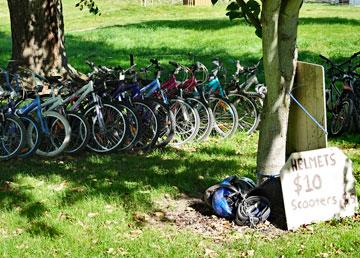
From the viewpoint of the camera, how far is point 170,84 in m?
9.03

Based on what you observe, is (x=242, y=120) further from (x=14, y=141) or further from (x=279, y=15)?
(x=279, y=15)

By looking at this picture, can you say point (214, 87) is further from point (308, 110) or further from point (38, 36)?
point (38, 36)

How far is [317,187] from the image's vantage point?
5.53m

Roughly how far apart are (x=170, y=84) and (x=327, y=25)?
44.6 ft

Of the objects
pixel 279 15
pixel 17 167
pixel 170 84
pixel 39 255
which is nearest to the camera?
pixel 39 255

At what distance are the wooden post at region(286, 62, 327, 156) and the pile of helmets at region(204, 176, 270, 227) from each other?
2.37 ft

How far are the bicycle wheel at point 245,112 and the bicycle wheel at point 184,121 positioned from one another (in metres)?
0.99

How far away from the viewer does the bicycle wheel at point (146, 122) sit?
27.5 ft

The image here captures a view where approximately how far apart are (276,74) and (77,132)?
3.59m

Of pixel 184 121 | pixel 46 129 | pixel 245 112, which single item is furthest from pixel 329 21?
pixel 46 129

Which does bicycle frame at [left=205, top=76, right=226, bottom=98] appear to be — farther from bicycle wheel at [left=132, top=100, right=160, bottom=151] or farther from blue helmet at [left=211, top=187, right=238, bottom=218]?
blue helmet at [left=211, top=187, right=238, bottom=218]

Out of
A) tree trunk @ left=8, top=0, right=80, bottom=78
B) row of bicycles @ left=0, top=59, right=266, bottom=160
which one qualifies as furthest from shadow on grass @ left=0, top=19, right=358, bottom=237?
tree trunk @ left=8, top=0, right=80, bottom=78

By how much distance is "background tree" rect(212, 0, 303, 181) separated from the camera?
536 cm

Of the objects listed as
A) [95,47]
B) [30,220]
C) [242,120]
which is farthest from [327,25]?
[30,220]
